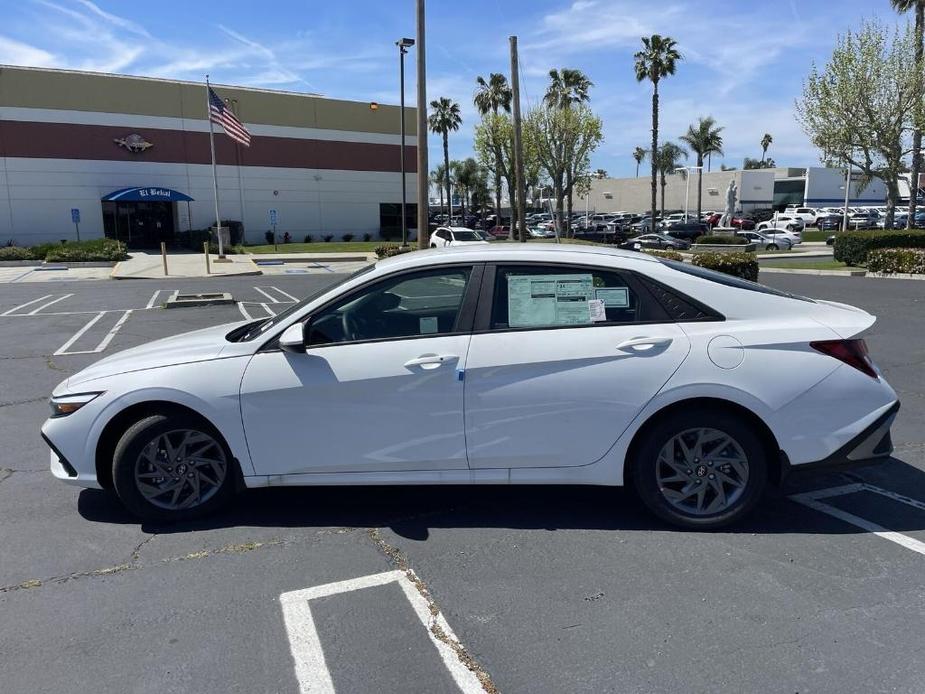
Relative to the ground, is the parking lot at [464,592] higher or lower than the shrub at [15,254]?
lower

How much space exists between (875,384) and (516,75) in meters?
25.7

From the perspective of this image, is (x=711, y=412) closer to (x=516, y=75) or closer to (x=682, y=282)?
(x=682, y=282)

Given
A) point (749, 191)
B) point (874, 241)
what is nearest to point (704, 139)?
point (749, 191)

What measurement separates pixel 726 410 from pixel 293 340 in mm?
2394

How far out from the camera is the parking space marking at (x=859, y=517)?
372 centimetres

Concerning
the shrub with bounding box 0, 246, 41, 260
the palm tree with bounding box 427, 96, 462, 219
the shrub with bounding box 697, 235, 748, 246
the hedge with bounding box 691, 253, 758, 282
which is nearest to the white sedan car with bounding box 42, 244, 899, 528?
the hedge with bounding box 691, 253, 758, 282

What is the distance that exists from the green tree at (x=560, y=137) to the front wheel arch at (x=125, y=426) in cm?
4053

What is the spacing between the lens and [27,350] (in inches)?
387

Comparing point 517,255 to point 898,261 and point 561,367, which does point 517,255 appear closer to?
point 561,367

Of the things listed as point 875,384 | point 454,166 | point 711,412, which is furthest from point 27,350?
point 454,166

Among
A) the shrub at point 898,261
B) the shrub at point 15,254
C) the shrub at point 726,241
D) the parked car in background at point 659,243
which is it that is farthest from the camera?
the shrub at point 726,241

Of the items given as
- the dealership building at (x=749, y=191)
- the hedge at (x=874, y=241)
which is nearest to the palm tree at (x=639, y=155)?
the dealership building at (x=749, y=191)

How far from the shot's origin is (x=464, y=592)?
129 inches

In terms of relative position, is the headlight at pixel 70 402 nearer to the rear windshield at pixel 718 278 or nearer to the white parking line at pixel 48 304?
the rear windshield at pixel 718 278
